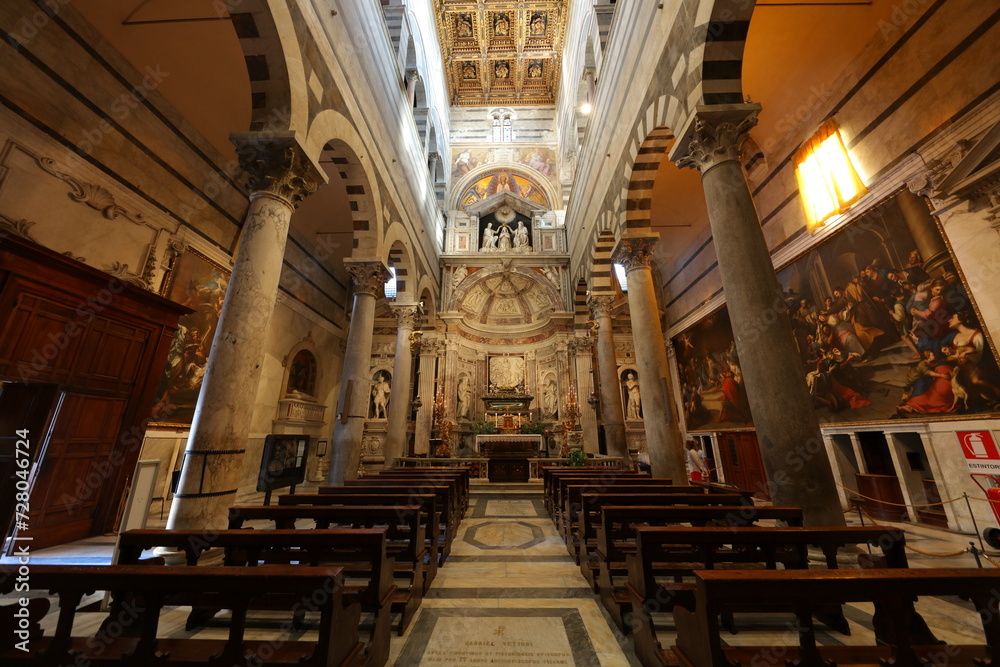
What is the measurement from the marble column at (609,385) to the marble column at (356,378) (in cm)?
576

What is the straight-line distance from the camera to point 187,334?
24.8 ft

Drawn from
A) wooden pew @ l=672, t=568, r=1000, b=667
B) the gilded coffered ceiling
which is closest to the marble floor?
wooden pew @ l=672, t=568, r=1000, b=667

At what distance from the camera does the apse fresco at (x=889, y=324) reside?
5.04 metres

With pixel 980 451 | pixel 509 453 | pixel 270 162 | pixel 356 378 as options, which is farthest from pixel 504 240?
pixel 980 451

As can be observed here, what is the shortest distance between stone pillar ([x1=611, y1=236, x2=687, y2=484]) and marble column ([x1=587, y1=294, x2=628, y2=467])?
2810mm

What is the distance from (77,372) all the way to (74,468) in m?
1.32

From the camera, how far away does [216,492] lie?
376cm

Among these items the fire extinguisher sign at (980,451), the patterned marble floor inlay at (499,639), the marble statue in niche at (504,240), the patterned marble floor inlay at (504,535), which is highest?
the marble statue in niche at (504,240)

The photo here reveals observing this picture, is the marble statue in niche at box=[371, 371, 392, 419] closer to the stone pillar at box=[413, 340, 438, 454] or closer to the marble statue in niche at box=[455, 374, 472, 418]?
the stone pillar at box=[413, 340, 438, 454]

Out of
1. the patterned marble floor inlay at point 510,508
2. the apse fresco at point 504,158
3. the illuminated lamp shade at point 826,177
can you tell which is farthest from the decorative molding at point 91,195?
the apse fresco at point 504,158

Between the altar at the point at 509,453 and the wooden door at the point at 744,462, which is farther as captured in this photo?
the altar at the point at 509,453

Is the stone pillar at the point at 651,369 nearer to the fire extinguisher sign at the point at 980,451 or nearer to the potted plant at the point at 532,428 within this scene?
the fire extinguisher sign at the point at 980,451

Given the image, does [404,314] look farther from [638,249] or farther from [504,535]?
[504,535]

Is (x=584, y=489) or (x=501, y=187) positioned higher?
(x=501, y=187)
